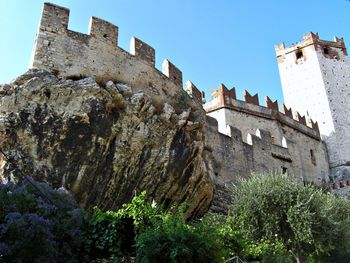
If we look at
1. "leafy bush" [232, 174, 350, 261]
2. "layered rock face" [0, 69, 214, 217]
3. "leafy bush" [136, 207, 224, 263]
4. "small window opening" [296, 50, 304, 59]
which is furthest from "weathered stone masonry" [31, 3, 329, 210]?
"small window opening" [296, 50, 304, 59]

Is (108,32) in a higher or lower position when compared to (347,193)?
higher

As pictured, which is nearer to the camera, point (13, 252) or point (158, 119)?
point (13, 252)

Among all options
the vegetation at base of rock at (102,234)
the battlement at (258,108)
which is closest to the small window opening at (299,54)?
the battlement at (258,108)

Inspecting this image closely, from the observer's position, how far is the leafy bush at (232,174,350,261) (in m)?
11.7

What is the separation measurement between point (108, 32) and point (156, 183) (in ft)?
14.7

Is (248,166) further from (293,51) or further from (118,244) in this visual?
(293,51)

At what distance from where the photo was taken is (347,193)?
22906 mm

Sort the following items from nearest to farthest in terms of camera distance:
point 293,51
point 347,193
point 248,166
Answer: point 248,166 < point 347,193 < point 293,51

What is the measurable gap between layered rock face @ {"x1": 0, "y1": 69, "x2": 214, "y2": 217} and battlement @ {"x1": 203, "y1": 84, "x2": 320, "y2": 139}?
36.4ft

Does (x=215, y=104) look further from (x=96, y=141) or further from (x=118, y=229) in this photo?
(x=118, y=229)

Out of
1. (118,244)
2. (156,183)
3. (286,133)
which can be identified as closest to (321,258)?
(156,183)

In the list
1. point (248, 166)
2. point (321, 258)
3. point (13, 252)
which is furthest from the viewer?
point (248, 166)

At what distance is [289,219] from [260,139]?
7.94 meters

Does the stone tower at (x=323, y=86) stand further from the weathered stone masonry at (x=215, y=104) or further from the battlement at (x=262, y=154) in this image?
the battlement at (x=262, y=154)
